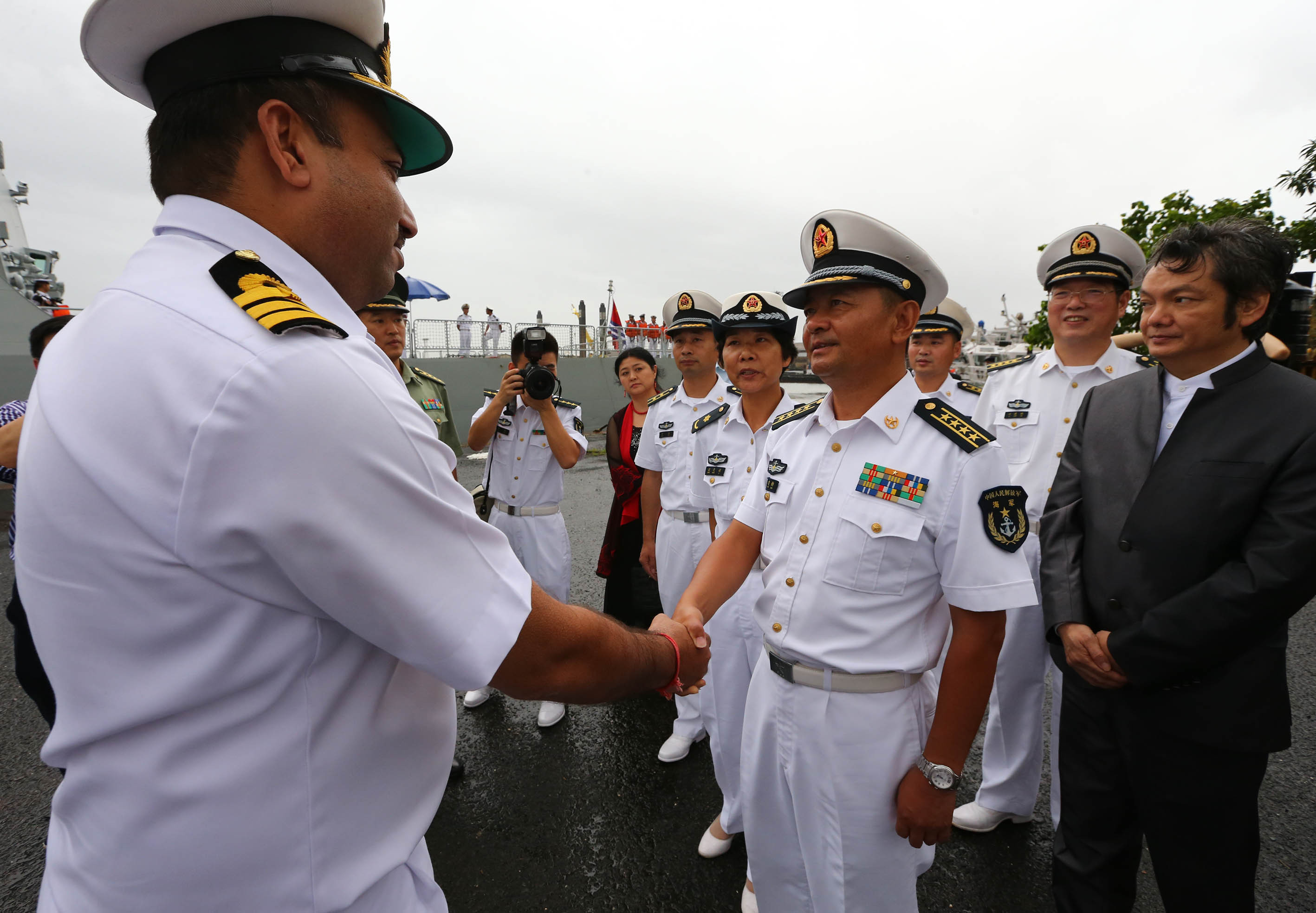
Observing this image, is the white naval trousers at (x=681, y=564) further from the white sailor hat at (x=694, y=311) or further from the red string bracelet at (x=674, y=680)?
the red string bracelet at (x=674, y=680)

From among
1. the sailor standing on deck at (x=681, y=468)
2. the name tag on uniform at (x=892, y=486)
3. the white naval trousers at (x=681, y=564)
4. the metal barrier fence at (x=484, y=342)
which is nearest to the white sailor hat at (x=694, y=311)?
the sailor standing on deck at (x=681, y=468)

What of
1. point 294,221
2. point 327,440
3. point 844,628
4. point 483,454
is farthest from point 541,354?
point 483,454

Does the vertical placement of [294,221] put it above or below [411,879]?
above

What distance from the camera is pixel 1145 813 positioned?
203 cm

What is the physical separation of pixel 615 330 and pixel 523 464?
20.5 meters

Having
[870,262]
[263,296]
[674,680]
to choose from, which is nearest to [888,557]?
[674,680]

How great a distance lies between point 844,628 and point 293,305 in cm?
157

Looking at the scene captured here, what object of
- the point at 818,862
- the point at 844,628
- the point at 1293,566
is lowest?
the point at 818,862

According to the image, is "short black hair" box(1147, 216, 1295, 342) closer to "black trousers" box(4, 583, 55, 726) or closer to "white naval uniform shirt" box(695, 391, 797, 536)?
"white naval uniform shirt" box(695, 391, 797, 536)

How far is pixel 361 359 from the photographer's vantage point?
85cm

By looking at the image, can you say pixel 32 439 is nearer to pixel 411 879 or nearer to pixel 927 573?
pixel 411 879

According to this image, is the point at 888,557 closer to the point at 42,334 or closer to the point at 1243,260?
the point at 1243,260

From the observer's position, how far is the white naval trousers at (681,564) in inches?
142

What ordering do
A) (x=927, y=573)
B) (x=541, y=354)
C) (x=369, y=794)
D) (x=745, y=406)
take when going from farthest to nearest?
(x=541, y=354)
(x=745, y=406)
(x=927, y=573)
(x=369, y=794)
